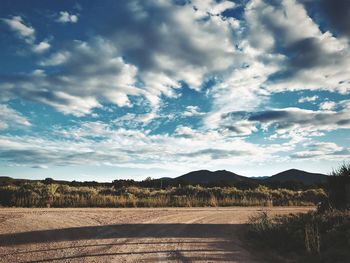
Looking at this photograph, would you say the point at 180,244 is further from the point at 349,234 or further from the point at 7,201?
the point at 7,201

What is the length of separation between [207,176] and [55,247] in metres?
118

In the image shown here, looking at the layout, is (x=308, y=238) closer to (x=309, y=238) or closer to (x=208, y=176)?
(x=309, y=238)

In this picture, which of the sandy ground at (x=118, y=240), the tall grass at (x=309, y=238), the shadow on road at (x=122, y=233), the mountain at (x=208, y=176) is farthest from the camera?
the mountain at (x=208, y=176)

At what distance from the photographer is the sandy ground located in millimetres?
10367

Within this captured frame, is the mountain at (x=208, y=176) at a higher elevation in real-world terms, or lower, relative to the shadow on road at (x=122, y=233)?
higher

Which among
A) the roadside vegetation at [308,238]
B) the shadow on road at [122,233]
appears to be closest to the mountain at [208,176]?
the shadow on road at [122,233]

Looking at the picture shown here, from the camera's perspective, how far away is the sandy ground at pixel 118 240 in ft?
34.0

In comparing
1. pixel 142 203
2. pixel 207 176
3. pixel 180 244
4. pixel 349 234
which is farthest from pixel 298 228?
pixel 207 176

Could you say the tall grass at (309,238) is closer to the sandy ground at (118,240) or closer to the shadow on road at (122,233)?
the sandy ground at (118,240)

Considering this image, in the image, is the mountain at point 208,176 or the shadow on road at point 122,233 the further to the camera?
the mountain at point 208,176

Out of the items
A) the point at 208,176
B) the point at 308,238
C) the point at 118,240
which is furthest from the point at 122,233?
the point at 208,176

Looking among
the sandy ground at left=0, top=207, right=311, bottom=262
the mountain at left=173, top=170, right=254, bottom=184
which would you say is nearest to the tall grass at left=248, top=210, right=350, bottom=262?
the sandy ground at left=0, top=207, right=311, bottom=262

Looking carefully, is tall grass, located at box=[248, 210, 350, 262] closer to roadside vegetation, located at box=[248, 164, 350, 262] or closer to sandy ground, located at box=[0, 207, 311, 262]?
roadside vegetation, located at box=[248, 164, 350, 262]

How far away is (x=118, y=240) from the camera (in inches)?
498
